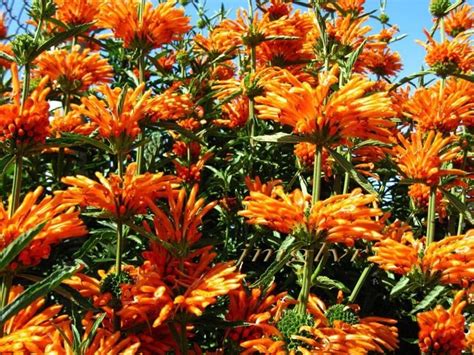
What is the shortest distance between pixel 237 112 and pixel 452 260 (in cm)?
130

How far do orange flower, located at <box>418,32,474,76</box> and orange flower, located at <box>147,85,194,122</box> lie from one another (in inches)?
46.9

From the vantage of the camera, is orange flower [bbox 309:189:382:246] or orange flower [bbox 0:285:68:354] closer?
orange flower [bbox 0:285:68:354]

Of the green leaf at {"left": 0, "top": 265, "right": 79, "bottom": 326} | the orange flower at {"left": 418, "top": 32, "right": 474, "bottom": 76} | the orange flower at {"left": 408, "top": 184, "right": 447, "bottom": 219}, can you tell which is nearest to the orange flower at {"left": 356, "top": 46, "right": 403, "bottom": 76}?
the orange flower at {"left": 418, "top": 32, "right": 474, "bottom": 76}

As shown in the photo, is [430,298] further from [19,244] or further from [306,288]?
[19,244]

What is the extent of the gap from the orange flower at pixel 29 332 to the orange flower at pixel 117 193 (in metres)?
0.27

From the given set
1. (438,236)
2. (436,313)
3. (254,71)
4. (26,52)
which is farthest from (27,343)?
(438,236)

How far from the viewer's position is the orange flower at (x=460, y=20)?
349 cm

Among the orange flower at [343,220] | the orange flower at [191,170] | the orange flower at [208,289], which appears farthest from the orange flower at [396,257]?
the orange flower at [191,170]

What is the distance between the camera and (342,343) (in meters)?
1.44

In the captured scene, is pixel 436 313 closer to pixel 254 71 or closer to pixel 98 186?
pixel 98 186

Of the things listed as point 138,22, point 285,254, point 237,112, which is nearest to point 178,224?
point 285,254

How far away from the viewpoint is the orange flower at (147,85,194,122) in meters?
1.91

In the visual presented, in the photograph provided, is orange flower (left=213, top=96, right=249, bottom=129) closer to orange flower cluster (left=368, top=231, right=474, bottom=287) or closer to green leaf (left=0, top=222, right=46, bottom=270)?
orange flower cluster (left=368, top=231, right=474, bottom=287)

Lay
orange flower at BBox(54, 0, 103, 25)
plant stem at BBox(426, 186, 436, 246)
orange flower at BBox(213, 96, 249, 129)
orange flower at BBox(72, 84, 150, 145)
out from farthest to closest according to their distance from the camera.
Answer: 1. orange flower at BBox(213, 96, 249, 129)
2. orange flower at BBox(54, 0, 103, 25)
3. plant stem at BBox(426, 186, 436, 246)
4. orange flower at BBox(72, 84, 150, 145)
